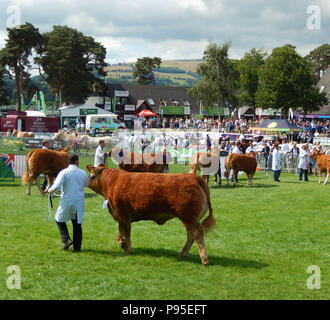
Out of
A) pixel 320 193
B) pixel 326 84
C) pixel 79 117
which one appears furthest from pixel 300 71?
pixel 320 193

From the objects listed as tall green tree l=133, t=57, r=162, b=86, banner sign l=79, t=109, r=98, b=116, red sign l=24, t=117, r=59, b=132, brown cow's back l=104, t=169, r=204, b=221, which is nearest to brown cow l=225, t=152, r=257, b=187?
brown cow's back l=104, t=169, r=204, b=221

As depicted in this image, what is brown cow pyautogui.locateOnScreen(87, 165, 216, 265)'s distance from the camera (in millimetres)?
7973

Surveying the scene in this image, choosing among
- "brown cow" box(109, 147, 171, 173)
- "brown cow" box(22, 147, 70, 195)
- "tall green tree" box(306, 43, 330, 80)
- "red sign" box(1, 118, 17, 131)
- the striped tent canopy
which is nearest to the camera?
"brown cow" box(22, 147, 70, 195)

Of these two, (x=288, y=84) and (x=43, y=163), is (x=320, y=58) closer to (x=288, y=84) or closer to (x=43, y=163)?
(x=288, y=84)

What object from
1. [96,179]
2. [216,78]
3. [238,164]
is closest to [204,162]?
[238,164]

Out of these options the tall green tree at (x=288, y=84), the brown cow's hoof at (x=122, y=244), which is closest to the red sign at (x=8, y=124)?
the brown cow's hoof at (x=122, y=244)

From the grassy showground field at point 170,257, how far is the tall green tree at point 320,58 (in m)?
93.5

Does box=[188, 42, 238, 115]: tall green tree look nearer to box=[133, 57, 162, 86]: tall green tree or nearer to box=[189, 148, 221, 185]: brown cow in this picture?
box=[133, 57, 162, 86]: tall green tree

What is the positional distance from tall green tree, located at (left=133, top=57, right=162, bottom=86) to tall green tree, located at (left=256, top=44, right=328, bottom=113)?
5125 centimetres

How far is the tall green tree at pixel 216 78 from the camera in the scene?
72.5 meters

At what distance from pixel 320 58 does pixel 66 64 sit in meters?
59.0

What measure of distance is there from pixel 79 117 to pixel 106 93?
910 inches

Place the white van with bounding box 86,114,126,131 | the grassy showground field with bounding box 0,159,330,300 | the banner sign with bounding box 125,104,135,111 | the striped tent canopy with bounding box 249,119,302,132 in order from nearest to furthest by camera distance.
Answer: the grassy showground field with bounding box 0,159,330,300, the striped tent canopy with bounding box 249,119,302,132, the white van with bounding box 86,114,126,131, the banner sign with bounding box 125,104,135,111

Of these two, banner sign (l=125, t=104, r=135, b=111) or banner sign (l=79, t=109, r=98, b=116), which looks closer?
banner sign (l=79, t=109, r=98, b=116)
